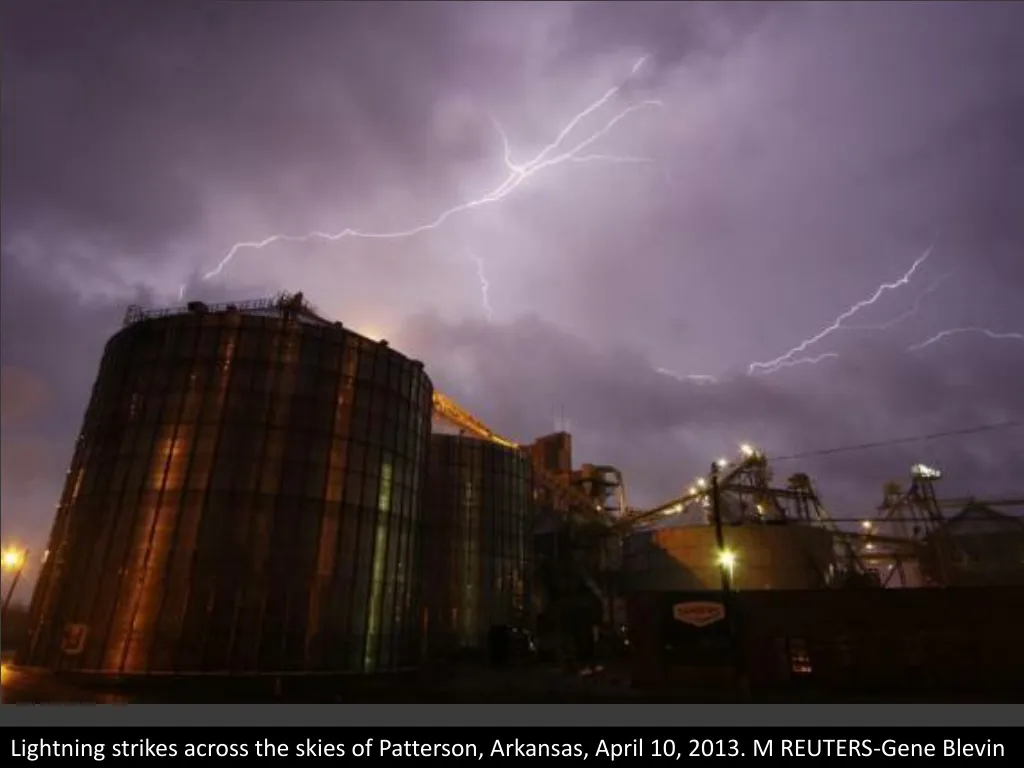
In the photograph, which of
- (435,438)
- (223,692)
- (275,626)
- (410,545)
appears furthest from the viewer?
(435,438)

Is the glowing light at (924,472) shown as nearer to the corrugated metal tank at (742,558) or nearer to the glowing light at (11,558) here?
the corrugated metal tank at (742,558)

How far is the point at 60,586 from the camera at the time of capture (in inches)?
1121

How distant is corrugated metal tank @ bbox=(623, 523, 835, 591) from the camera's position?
54.4 metres

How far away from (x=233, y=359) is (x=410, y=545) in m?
14.5

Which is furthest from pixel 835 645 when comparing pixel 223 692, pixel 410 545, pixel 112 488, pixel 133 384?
pixel 133 384

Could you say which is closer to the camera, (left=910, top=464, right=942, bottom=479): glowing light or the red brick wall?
the red brick wall

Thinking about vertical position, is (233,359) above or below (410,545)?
above

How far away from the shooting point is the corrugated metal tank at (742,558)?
54.4 meters

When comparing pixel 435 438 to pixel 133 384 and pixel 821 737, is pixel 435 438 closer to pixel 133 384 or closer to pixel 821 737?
pixel 133 384

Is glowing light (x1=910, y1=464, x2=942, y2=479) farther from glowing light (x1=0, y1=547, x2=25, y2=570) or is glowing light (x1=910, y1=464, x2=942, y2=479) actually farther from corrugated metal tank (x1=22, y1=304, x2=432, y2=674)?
glowing light (x1=0, y1=547, x2=25, y2=570)

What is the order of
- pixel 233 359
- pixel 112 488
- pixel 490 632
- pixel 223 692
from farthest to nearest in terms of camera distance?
1. pixel 490 632
2. pixel 233 359
3. pixel 112 488
4. pixel 223 692

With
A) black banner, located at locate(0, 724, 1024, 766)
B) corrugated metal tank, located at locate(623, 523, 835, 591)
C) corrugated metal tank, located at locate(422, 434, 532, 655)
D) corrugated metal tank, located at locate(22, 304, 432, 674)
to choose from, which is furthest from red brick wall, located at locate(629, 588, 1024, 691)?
corrugated metal tank, located at locate(623, 523, 835, 591)

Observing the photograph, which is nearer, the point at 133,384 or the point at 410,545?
the point at 133,384

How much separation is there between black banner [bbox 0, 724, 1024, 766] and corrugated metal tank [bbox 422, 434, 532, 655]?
31.9m
